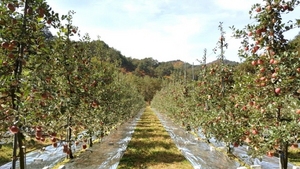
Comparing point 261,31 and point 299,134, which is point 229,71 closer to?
point 261,31

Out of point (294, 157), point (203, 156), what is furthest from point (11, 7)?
point (294, 157)

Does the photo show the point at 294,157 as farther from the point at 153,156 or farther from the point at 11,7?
the point at 11,7

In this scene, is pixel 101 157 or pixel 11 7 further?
pixel 101 157

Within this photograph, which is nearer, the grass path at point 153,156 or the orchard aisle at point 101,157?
the orchard aisle at point 101,157

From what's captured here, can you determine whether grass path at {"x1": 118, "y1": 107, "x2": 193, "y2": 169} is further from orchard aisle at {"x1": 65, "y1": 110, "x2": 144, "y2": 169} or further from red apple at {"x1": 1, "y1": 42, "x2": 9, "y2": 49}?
red apple at {"x1": 1, "y1": 42, "x2": 9, "y2": 49}

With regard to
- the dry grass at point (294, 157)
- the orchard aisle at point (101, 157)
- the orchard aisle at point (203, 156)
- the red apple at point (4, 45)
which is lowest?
the dry grass at point (294, 157)

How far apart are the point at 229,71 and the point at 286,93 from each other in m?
5.31

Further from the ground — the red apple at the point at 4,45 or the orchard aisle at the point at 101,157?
the red apple at the point at 4,45

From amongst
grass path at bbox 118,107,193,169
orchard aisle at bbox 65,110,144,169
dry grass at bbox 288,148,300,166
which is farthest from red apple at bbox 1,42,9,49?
dry grass at bbox 288,148,300,166

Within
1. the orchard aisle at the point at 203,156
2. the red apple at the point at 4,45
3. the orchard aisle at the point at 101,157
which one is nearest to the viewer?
the red apple at the point at 4,45

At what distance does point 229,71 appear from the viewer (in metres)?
10.9

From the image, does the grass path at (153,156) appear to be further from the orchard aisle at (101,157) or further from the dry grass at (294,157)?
the dry grass at (294,157)

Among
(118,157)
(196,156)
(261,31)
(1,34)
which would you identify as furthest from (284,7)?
(118,157)

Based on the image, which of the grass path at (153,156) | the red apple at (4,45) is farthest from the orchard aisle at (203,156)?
the red apple at (4,45)
